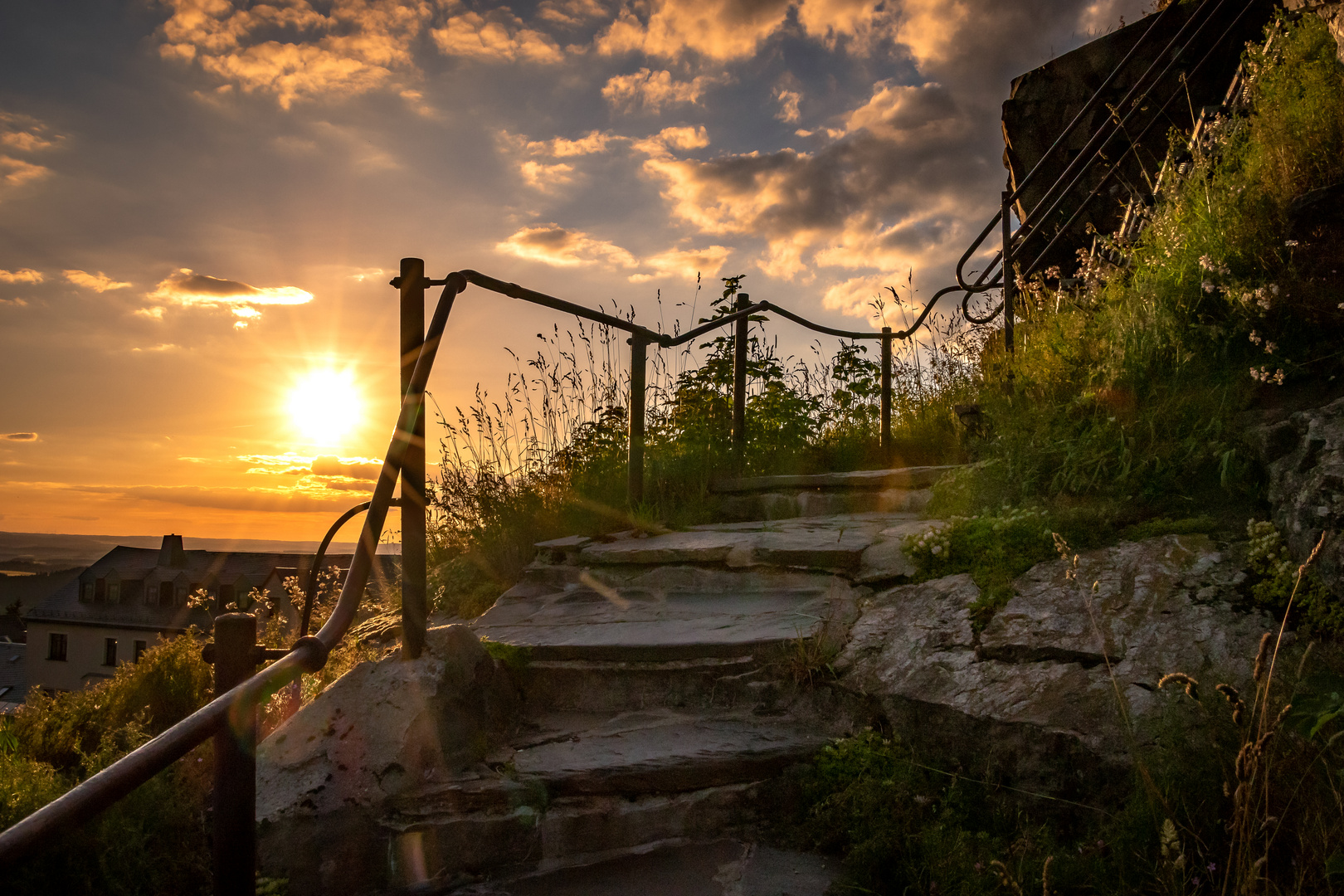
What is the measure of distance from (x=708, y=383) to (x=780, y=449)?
0.86 metres

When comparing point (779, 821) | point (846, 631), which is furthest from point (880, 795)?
point (846, 631)

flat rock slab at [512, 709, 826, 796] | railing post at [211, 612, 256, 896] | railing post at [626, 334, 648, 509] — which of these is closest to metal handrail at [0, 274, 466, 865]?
railing post at [211, 612, 256, 896]

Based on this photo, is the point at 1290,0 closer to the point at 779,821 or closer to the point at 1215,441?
the point at 1215,441

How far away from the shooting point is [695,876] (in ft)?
8.13

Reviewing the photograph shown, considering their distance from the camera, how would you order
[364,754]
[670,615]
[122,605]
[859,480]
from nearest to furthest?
[364,754] → [670,615] → [859,480] → [122,605]

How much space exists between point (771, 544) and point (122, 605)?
103ft

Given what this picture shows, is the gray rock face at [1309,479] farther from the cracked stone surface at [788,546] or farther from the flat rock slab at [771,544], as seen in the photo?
the flat rock slab at [771,544]

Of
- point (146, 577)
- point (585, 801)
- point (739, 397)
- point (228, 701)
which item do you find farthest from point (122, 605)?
point (228, 701)

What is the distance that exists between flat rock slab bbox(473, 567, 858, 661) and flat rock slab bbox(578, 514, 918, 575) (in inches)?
3.1

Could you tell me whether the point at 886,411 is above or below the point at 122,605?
above

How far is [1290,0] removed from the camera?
5.33m

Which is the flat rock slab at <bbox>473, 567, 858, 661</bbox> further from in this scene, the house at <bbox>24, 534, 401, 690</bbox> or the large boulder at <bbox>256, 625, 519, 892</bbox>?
the house at <bbox>24, 534, 401, 690</bbox>

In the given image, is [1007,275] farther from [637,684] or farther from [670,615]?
[637,684]

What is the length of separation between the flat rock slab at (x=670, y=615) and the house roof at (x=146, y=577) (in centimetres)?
2258
